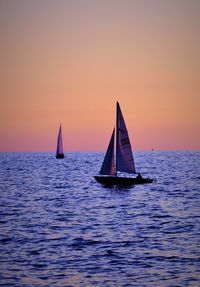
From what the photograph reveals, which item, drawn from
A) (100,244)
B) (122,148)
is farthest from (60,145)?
(100,244)

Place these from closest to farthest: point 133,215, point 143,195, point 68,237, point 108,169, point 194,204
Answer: point 68,237 < point 133,215 < point 194,204 < point 143,195 < point 108,169

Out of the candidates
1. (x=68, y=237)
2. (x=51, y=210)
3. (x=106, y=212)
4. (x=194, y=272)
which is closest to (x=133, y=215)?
(x=106, y=212)

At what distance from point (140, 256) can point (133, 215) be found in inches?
608

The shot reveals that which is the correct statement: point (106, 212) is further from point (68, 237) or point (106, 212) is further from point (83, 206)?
point (68, 237)

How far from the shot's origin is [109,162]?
58219 mm

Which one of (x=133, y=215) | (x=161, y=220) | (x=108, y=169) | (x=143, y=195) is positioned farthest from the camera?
(x=108, y=169)

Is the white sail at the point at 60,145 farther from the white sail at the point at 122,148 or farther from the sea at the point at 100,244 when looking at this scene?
the sea at the point at 100,244

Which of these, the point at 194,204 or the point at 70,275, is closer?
the point at 70,275

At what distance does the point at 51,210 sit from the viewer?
42312 millimetres

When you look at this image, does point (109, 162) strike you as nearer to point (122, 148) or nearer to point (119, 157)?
point (119, 157)

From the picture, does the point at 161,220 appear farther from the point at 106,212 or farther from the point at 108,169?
the point at 108,169

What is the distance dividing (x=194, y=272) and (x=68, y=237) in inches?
393

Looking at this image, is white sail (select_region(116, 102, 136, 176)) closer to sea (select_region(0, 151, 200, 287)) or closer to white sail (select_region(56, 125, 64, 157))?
sea (select_region(0, 151, 200, 287))

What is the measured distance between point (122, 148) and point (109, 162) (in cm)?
236
